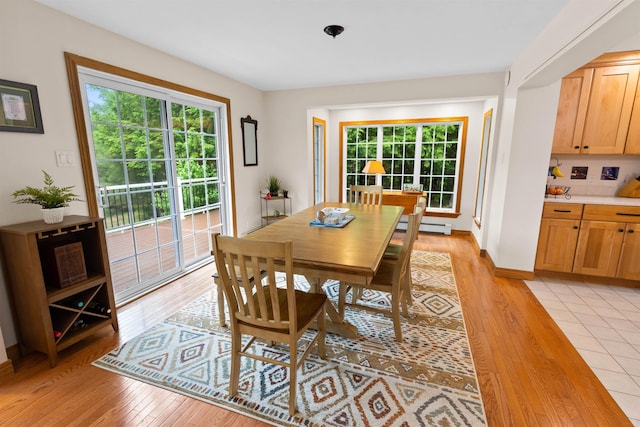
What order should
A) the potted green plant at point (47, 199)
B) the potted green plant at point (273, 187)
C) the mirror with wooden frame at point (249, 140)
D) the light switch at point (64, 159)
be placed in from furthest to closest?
1. the potted green plant at point (273, 187)
2. the mirror with wooden frame at point (249, 140)
3. the light switch at point (64, 159)
4. the potted green plant at point (47, 199)

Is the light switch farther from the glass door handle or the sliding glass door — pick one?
the glass door handle

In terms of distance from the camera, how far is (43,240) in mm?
2016

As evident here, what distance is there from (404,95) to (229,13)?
2527 millimetres

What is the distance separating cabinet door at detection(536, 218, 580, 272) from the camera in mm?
3051

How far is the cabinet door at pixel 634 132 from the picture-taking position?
9.41ft

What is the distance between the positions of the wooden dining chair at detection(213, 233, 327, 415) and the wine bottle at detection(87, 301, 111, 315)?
127cm

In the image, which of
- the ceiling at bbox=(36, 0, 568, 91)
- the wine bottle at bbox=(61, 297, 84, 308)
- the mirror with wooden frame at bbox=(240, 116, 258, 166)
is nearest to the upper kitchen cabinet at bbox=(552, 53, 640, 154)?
the ceiling at bbox=(36, 0, 568, 91)

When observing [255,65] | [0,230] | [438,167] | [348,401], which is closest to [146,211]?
[0,230]

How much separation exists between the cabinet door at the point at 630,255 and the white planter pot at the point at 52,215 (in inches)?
190

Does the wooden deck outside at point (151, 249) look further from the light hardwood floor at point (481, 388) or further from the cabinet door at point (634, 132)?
the cabinet door at point (634, 132)

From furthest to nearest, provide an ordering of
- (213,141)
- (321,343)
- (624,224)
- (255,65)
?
(213,141)
(255,65)
(624,224)
(321,343)

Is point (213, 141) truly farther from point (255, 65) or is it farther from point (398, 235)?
point (398, 235)

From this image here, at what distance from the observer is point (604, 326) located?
2.34 metres

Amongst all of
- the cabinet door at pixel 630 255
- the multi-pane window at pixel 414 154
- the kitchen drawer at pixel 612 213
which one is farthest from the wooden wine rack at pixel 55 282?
the cabinet door at pixel 630 255
